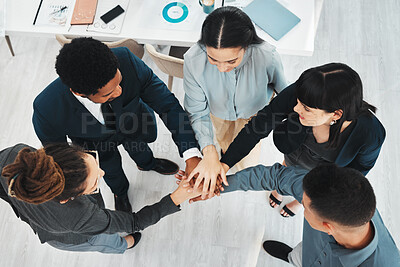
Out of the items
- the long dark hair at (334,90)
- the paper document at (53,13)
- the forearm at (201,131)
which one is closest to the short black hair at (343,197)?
the long dark hair at (334,90)

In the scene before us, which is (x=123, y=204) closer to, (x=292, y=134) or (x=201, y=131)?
(x=201, y=131)

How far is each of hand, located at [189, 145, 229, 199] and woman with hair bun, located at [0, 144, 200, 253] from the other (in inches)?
3.1

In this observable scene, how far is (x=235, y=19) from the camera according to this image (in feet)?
4.94

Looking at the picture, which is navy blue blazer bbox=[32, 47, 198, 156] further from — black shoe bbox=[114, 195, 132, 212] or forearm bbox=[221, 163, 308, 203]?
black shoe bbox=[114, 195, 132, 212]

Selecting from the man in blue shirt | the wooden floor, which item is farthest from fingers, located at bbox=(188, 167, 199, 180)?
the wooden floor

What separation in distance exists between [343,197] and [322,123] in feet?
1.41

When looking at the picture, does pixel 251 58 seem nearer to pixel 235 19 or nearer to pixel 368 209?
pixel 235 19

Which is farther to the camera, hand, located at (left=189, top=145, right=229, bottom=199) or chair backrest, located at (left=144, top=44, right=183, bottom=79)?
chair backrest, located at (left=144, top=44, right=183, bottom=79)

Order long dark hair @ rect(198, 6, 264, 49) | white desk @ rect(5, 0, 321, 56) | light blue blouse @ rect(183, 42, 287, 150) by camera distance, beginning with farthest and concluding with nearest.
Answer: white desk @ rect(5, 0, 321, 56)
light blue blouse @ rect(183, 42, 287, 150)
long dark hair @ rect(198, 6, 264, 49)

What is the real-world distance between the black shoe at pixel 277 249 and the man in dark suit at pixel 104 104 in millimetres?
870

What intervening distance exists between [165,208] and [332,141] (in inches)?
33.2

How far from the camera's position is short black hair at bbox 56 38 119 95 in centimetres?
140

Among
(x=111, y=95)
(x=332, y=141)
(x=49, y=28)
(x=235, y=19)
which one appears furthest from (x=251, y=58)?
(x=49, y=28)

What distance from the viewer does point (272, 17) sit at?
7.87 ft
